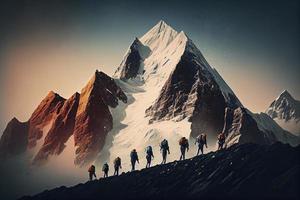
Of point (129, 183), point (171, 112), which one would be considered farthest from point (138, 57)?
point (129, 183)

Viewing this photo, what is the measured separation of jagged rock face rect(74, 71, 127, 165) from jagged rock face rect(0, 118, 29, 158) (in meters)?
5.71

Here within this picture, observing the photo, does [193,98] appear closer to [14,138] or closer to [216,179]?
[14,138]

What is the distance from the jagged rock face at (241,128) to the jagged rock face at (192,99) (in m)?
0.93

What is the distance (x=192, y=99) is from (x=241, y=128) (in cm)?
840

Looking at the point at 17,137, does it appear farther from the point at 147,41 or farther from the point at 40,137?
the point at 147,41

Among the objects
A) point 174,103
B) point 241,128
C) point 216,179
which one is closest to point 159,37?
point 174,103

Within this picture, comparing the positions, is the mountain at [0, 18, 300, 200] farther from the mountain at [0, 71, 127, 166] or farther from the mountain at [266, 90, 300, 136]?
the mountain at [266, 90, 300, 136]

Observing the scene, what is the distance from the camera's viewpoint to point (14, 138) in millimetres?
84062

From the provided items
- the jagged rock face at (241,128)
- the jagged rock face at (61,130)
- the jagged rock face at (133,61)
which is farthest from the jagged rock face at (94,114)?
the jagged rock face at (241,128)

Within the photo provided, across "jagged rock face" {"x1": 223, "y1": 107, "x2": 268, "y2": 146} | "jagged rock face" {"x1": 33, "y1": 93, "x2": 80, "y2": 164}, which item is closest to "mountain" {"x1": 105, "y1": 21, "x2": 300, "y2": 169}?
"jagged rock face" {"x1": 223, "y1": 107, "x2": 268, "y2": 146}

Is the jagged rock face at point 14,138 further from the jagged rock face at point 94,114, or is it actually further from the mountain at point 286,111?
the mountain at point 286,111

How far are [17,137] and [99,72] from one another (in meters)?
12.0

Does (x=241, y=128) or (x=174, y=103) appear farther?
(x=174, y=103)

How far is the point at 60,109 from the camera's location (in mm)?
90000
